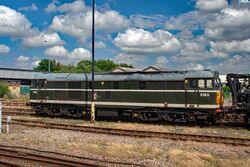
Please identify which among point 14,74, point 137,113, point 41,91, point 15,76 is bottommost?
point 137,113

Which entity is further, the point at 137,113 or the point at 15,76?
the point at 15,76

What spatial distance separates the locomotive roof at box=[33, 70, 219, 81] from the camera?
20944 mm

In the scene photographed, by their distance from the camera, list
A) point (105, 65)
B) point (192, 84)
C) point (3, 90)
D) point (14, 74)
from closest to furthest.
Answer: point (192, 84) < point (3, 90) < point (14, 74) < point (105, 65)

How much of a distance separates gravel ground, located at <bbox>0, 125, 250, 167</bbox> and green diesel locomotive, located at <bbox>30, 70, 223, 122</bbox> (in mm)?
5630

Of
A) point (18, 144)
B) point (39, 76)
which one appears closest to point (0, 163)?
point (18, 144)

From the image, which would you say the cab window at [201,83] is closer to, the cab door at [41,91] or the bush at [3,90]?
the cab door at [41,91]

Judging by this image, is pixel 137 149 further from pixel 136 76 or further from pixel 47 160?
pixel 136 76

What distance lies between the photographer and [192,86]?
21000mm

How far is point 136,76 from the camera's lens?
23.0m

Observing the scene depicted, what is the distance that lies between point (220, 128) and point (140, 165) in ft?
35.3

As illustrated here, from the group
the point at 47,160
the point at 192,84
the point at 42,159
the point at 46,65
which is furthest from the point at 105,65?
the point at 47,160

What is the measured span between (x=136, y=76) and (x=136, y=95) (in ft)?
4.43

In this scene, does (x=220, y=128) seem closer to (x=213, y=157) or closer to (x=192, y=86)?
(x=192, y=86)

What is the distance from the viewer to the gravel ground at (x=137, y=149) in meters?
11.8
